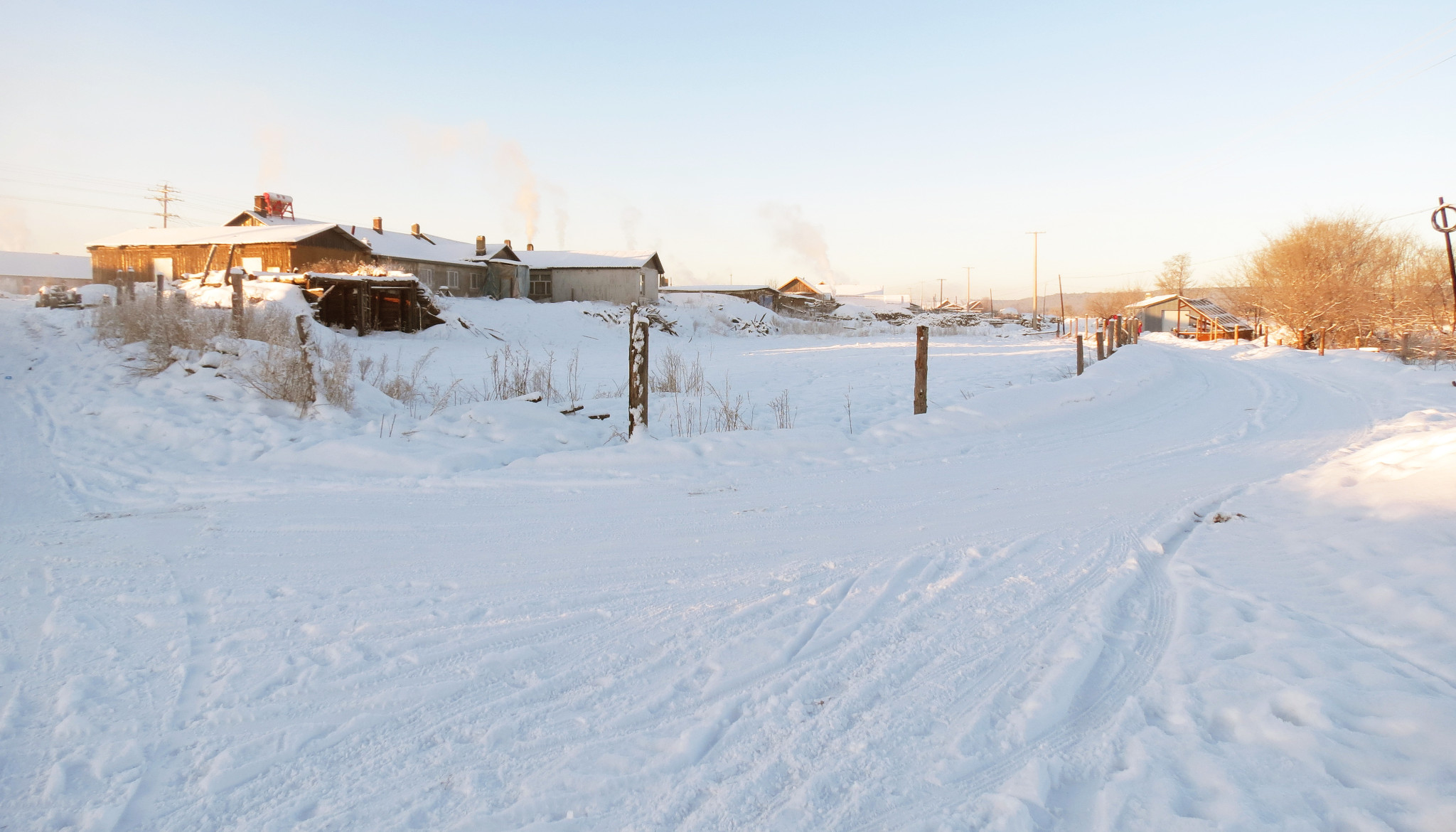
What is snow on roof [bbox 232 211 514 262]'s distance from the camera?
40.7 meters

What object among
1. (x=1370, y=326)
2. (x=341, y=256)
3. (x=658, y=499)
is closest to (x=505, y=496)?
(x=658, y=499)

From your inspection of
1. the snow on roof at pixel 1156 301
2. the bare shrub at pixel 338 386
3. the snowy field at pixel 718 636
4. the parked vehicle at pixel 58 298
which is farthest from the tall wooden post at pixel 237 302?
the snow on roof at pixel 1156 301

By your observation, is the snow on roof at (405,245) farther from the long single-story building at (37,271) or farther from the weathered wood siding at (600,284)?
the long single-story building at (37,271)

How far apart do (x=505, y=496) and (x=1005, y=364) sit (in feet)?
58.8

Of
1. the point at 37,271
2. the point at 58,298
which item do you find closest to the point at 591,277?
the point at 58,298

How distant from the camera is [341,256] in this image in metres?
37.3

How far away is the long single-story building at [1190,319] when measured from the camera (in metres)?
48.7

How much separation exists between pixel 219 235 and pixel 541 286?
18.7 metres

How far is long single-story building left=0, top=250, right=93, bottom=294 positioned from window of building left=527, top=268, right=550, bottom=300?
192 ft

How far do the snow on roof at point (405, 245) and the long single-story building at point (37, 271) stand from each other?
168 ft

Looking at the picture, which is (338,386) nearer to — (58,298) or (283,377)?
(283,377)

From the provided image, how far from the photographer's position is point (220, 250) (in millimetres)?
37125

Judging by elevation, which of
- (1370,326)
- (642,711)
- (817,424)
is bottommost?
(642,711)

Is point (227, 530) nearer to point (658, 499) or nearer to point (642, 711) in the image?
point (658, 499)
